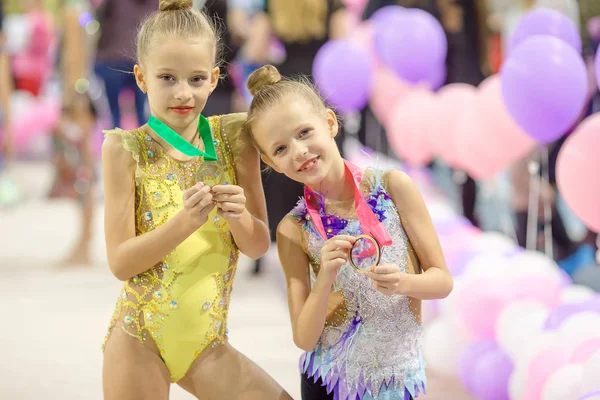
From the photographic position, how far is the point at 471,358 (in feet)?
9.50

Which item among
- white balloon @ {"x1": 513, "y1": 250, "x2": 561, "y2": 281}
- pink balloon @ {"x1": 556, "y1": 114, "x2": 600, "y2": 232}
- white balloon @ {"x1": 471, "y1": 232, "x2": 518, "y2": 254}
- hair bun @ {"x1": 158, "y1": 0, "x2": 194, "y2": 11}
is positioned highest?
hair bun @ {"x1": 158, "y1": 0, "x2": 194, "y2": 11}

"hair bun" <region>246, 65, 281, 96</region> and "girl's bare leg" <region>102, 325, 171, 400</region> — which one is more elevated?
"hair bun" <region>246, 65, 281, 96</region>

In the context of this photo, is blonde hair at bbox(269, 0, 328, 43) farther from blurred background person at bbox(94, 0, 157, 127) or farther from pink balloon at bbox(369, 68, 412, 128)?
pink balloon at bbox(369, 68, 412, 128)

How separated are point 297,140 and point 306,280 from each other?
31 centimetres

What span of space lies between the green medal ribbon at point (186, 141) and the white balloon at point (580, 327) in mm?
1192

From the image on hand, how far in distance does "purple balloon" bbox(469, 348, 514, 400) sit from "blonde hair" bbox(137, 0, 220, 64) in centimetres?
153

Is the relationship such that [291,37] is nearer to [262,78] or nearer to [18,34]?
[262,78]

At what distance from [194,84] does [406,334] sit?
719 mm

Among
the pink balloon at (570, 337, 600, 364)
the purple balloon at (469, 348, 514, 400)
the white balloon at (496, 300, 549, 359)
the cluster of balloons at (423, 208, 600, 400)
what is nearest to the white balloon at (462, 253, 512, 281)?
the cluster of balloons at (423, 208, 600, 400)

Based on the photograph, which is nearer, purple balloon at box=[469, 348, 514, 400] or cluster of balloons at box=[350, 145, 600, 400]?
cluster of balloons at box=[350, 145, 600, 400]

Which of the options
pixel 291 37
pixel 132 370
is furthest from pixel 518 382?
pixel 291 37

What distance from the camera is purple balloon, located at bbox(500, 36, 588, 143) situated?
3.04 metres

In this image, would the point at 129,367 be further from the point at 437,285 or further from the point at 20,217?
the point at 20,217

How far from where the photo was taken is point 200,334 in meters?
1.79
